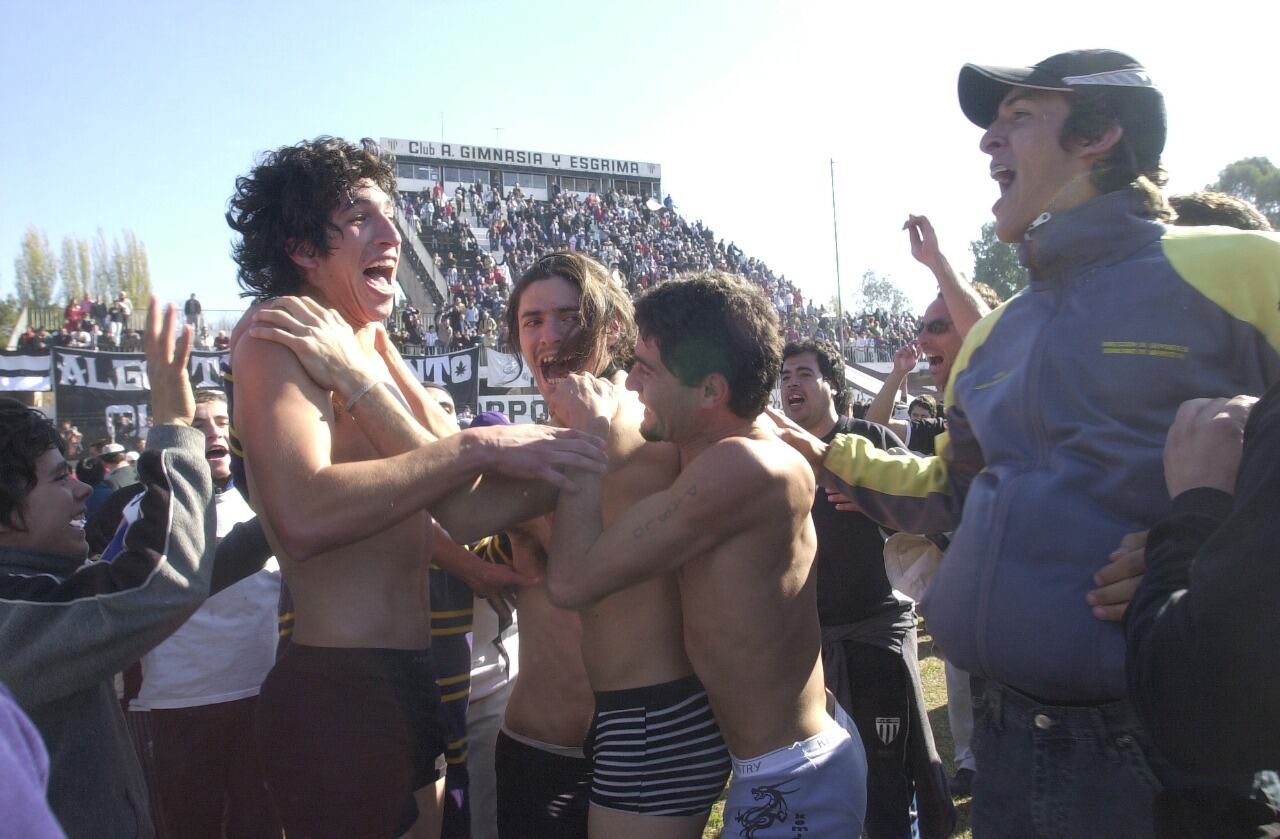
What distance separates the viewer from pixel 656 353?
235 cm

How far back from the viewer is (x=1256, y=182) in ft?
237

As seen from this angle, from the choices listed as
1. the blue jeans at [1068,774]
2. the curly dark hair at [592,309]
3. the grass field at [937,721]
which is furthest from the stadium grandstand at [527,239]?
the blue jeans at [1068,774]

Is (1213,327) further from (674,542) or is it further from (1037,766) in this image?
(674,542)

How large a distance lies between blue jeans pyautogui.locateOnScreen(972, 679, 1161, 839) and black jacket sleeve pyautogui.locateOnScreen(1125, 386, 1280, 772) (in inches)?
20.7

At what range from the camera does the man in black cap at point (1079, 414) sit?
166cm

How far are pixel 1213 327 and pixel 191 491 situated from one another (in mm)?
2283

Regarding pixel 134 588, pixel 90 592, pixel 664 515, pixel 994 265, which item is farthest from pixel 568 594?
pixel 994 265

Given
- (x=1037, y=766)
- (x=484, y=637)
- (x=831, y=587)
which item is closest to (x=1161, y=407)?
(x=1037, y=766)

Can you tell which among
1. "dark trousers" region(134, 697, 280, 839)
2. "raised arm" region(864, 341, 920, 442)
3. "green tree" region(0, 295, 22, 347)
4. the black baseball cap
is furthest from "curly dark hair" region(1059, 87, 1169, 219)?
"green tree" region(0, 295, 22, 347)

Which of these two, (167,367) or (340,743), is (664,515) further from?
(167,367)

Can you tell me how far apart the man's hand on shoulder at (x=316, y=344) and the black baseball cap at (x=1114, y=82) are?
5.52ft

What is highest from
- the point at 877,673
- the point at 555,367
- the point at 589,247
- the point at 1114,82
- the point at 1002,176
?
the point at 589,247

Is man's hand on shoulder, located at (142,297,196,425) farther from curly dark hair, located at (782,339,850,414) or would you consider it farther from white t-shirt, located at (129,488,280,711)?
curly dark hair, located at (782,339,850,414)

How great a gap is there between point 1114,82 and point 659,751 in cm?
190
